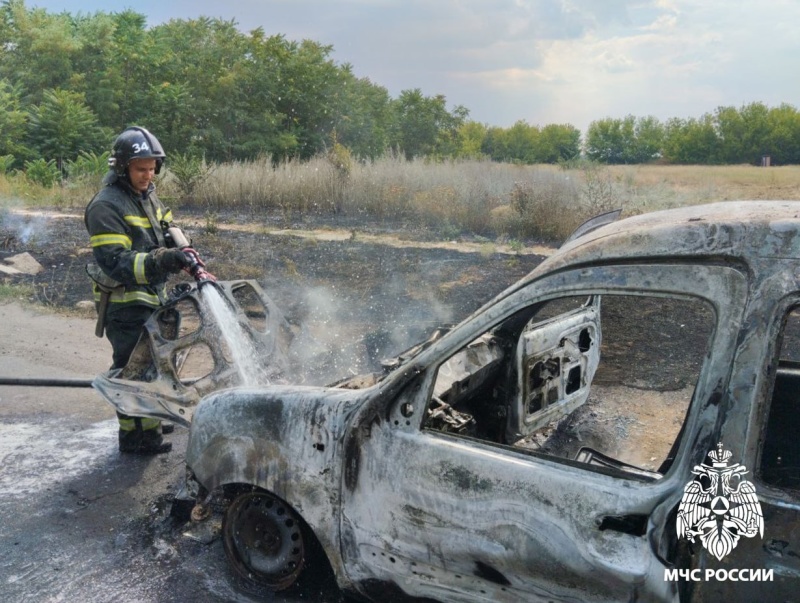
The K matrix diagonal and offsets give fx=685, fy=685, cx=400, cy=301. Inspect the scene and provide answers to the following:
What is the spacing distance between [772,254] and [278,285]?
7.81m

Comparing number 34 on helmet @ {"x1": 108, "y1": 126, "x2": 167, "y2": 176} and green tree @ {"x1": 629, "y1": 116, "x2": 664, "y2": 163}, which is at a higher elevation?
green tree @ {"x1": 629, "y1": 116, "x2": 664, "y2": 163}

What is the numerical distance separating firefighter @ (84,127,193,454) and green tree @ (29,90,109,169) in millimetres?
20267

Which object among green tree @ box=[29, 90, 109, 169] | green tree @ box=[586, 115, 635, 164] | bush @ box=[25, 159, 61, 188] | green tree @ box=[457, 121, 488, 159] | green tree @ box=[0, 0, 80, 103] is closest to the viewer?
bush @ box=[25, 159, 61, 188]

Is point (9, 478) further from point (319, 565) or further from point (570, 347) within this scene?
point (570, 347)

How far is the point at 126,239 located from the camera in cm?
477

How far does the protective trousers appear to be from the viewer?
496 centimetres

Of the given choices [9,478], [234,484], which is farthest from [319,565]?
[9,478]

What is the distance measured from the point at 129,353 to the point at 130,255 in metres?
0.80

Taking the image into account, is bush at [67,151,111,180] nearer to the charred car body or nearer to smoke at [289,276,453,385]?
smoke at [289,276,453,385]

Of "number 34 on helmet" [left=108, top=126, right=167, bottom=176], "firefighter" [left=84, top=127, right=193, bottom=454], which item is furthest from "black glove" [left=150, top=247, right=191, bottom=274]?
"number 34 on helmet" [left=108, top=126, right=167, bottom=176]

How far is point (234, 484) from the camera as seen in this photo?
3385 millimetres

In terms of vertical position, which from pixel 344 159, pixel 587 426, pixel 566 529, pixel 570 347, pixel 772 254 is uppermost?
pixel 344 159

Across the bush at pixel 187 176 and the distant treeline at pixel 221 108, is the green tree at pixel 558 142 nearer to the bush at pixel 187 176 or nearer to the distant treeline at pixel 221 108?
the distant treeline at pixel 221 108

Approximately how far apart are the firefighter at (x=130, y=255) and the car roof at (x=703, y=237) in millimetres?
2991
